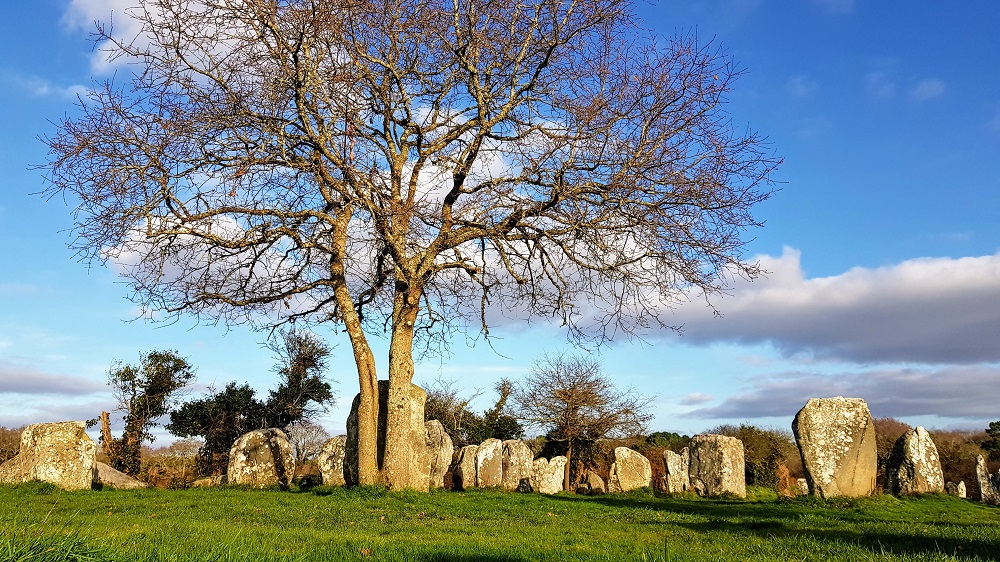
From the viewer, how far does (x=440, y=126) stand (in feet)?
59.2

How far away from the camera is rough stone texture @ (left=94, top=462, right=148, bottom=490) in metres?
20.0

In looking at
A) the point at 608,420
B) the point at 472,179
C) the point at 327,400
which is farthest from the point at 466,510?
the point at 327,400

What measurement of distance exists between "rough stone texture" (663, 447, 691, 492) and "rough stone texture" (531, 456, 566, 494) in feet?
12.0

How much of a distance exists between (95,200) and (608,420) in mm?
17564

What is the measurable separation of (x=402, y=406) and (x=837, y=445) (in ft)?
35.5

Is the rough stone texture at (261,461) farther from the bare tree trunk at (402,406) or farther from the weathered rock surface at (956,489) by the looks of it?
the weathered rock surface at (956,489)

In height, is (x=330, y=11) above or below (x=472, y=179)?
above

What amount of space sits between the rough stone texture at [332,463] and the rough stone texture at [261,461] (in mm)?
939

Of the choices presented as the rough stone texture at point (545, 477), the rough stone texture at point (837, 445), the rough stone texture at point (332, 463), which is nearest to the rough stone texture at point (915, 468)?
the rough stone texture at point (837, 445)

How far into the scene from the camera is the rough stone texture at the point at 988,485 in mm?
21344

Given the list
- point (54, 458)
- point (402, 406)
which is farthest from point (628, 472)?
point (54, 458)

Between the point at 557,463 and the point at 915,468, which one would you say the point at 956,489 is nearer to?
the point at 915,468

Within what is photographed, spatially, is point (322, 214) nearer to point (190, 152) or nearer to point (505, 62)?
point (190, 152)

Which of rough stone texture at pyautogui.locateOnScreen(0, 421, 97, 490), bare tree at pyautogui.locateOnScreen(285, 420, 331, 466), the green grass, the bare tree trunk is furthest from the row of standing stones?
bare tree at pyautogui.locateOnScreen(285, 420, 331, 466)
